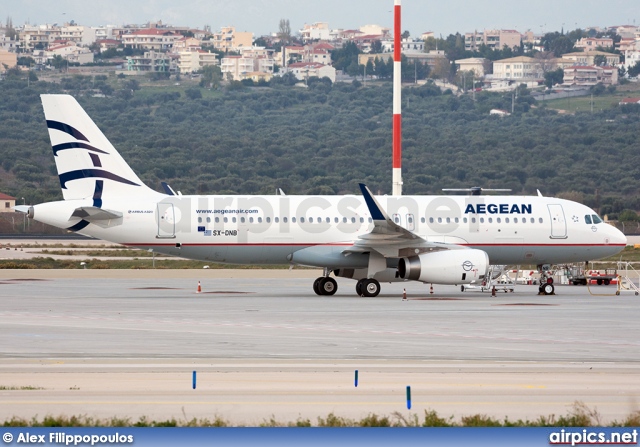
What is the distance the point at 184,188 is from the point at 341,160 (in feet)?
91.4

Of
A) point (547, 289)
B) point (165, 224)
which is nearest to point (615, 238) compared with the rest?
point (547, 289)

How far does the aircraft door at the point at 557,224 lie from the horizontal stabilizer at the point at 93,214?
15274 mm

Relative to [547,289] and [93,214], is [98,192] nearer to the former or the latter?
[93,214]

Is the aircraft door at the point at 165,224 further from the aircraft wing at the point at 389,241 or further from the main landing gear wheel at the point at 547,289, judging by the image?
the main landing gear wheel at the point at 547,289

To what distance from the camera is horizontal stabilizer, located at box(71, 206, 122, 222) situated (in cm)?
3622

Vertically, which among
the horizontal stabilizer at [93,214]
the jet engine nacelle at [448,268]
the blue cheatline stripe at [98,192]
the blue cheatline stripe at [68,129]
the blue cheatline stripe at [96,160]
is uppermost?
the blue cheatline stripe at [68,129]

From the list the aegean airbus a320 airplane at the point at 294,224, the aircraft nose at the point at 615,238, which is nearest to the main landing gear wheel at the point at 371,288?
the aegean airbus a320 airplane at the point at 294,224

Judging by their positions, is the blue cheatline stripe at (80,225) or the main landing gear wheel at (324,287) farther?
the main landing gear wheel at (324,287)

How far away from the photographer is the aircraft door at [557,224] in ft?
130

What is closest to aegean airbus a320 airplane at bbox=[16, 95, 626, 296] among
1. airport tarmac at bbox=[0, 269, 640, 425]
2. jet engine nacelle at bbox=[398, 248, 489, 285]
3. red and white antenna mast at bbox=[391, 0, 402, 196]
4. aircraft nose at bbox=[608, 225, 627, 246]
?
jet engine nacelle at bbox=[398, 248, 489, 285]

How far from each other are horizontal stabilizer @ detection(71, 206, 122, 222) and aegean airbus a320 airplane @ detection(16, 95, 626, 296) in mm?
33

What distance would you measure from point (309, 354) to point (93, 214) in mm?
16699

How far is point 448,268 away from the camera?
35.9m

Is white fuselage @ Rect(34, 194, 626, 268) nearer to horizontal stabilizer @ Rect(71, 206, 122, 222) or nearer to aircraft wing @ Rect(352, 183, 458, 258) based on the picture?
horizontal stabilizer @ Rect(71, 206, 122, 222)
